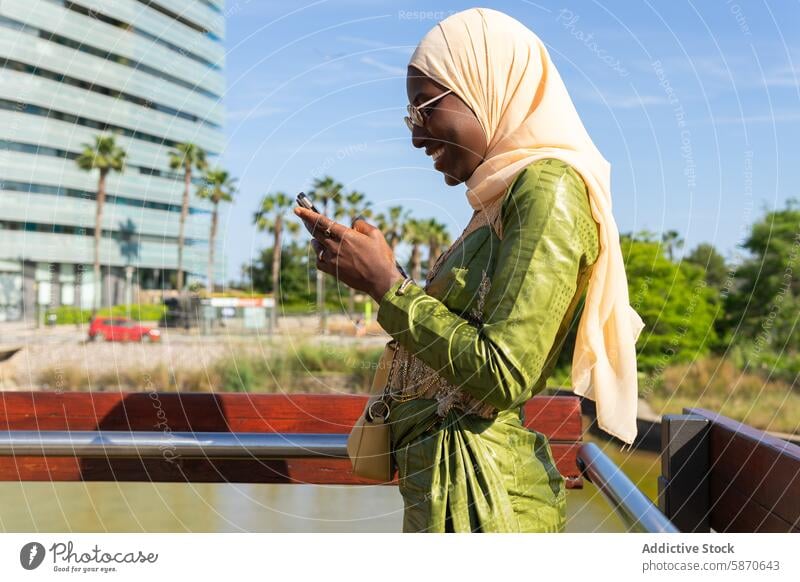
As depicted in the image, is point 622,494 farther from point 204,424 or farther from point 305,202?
point 204,424

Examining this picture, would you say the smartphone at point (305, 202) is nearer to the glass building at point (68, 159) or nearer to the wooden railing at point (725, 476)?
the wooden railing at point (725, 476)

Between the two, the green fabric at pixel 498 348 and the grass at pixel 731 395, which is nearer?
the green fabric at pixel 498 348

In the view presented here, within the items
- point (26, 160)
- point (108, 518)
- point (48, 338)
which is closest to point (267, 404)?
point (108, 518)

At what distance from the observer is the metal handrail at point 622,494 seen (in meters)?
1.44

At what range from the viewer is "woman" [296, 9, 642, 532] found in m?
1.30

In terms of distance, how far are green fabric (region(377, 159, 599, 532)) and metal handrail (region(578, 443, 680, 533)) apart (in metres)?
0.15

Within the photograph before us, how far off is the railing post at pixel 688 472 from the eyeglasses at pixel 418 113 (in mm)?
947

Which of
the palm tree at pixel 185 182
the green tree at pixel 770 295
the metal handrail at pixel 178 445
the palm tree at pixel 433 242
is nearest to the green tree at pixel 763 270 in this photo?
the green tree at pixel 770 295

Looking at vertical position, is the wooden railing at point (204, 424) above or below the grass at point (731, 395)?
above

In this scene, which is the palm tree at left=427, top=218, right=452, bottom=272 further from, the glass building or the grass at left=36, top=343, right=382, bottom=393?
the glass building

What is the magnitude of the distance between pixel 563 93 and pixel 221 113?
1.14 metres

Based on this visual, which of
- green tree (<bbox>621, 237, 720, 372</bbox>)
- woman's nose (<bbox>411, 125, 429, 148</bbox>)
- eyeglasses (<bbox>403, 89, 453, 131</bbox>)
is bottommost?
green tree (<bbox>621, 237, 720, 372</bbox>)

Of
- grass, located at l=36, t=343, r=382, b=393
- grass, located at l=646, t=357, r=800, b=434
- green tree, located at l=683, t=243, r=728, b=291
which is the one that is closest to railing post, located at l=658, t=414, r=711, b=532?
grass, located at l=36, t=343, r=382, b=393

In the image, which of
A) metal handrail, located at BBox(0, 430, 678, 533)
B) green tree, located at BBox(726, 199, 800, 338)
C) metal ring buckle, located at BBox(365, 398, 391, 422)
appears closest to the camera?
metal ring buckle, located at BBox(365, 398, 391, 422)
